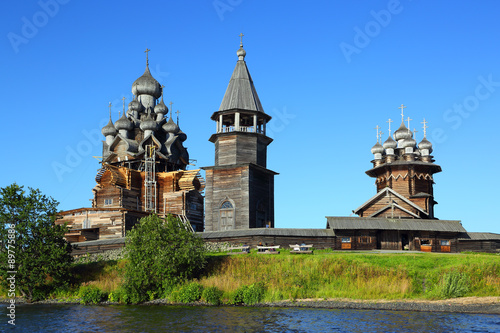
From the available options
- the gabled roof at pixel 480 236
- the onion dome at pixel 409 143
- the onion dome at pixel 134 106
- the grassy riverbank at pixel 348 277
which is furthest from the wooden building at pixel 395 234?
the onion dome at pixel 134 106

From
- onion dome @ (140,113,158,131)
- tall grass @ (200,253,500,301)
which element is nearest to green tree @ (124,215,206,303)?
tall grass @ (200,253,500,301)

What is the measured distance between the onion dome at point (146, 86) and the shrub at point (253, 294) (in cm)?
4088

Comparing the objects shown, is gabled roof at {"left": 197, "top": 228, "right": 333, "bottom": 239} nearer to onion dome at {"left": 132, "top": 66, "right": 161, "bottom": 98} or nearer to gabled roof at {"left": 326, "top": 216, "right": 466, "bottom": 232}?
gabled roof at {"left": 326, "top": 216, "right": 466, "bottom": 232}

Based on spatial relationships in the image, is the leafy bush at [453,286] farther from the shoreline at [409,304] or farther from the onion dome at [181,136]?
the onion dome at [181,136]

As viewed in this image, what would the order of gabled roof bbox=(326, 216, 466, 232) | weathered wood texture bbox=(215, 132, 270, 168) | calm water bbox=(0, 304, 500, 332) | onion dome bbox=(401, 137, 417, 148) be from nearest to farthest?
calm water bbox=(0, 304, 500, 332), gabled roof bbox=(326, 216, 466, 232), weathered wood texture bbox=(215, 132, 270, 168), onion dome bbox=(401, 137, 417, 148)

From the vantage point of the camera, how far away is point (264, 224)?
52.4 meters

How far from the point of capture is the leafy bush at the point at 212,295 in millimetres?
33438

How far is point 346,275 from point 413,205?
18.5 m

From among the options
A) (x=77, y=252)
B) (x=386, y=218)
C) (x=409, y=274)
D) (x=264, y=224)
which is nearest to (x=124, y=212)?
(x=77, y=252)

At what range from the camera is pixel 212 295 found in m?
33.5

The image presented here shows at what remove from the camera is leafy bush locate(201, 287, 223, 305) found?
33.4 meters

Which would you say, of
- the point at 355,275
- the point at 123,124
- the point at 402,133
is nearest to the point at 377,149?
the point at 402,133

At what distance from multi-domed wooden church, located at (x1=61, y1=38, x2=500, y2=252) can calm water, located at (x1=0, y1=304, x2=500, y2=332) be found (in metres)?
15.0

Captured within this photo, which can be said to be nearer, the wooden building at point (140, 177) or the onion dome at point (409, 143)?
the wooden building at point (140, 177)
